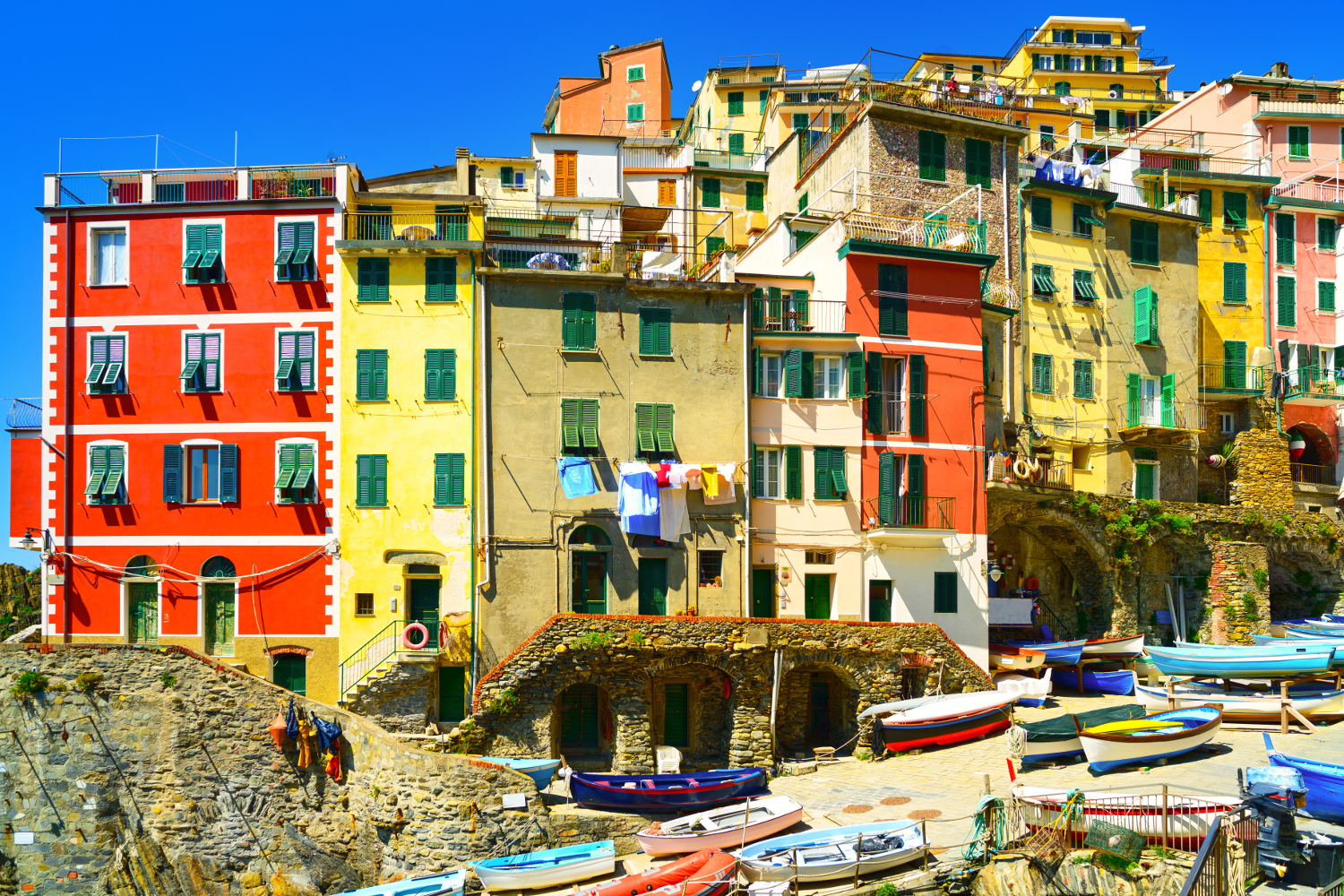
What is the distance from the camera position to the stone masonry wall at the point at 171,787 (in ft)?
100

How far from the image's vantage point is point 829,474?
3719 cm

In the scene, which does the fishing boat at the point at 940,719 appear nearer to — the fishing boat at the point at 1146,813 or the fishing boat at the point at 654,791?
the fishing boat at the point at 654,791

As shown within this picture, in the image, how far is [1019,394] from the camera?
145 ft

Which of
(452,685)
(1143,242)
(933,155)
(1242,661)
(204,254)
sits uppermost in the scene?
(933,155)

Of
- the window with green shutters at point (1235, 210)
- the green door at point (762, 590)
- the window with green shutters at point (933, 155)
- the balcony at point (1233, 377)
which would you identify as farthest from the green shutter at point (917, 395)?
the window with green shutters at point (1235, 210)

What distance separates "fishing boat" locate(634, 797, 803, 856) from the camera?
27.8m

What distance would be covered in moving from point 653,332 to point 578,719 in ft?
42.9

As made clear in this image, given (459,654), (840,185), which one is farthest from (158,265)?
(840,185)

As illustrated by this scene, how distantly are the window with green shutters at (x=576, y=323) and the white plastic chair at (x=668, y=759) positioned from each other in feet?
43.4

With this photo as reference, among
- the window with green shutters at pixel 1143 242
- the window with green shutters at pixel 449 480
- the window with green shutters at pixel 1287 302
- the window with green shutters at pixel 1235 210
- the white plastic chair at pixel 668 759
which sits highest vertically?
the window with green shutters at pixel 1235 210

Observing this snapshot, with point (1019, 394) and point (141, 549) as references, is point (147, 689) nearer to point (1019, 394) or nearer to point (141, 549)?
point (141, 549)

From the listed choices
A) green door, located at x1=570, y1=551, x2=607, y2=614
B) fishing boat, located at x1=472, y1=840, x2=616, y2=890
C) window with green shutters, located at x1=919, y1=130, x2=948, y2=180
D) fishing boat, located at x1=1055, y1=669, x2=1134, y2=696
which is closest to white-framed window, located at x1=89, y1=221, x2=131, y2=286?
green door, located at x1=570, y1=551, x2=607, y2=614

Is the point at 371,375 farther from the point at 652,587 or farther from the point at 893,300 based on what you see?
the point at 893,300

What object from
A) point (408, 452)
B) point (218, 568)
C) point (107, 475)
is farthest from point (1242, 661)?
point (107, 475)
